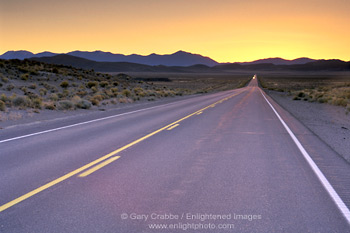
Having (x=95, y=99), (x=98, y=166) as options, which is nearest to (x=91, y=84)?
(x=95, y=99)

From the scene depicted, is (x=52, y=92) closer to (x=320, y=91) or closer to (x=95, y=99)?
(x=95, y=99)

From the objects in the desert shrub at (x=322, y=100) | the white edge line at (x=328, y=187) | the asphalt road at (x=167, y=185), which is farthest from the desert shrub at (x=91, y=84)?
the white edge line at (x=328, y=187)

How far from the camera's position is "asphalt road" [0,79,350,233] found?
14.3ft

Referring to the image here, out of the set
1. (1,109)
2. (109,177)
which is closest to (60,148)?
(109,177)

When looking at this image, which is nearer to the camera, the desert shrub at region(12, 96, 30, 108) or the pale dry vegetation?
the desert shrub at region(12, 96, 30, 108)

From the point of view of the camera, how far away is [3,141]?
10.0m

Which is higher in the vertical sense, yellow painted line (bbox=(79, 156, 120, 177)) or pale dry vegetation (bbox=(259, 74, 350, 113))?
yellow painted line (bbox=(79, 156, 120, 177))

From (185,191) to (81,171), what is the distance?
239 cm

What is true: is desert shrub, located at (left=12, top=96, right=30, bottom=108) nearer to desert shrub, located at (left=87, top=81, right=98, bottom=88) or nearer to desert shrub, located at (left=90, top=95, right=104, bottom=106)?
desert shrub, located at (left=90, top=95, right=104, bottom=106)

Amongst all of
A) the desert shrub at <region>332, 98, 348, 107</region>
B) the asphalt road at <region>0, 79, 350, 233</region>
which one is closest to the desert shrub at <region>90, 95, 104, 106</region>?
the asphalt road at <region>0, 79, 350, 233</region>

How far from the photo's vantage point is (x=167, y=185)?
586cm

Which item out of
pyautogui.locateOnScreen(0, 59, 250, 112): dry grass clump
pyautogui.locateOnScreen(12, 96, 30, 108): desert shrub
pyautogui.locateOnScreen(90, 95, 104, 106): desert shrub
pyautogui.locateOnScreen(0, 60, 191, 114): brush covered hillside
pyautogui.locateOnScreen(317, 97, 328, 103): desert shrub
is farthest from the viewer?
pyautogui.locateOnScreen(317, 97, 328, 103): desert shrub

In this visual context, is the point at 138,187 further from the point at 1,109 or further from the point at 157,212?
the point at 1,109

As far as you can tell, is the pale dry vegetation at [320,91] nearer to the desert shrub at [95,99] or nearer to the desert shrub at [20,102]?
the desert shrub at [95,99]
